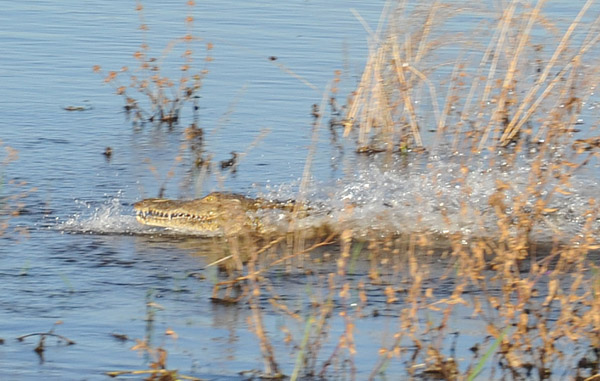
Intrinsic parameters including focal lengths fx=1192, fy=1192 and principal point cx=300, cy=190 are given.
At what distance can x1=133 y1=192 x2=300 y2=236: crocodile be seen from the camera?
8.22 metres

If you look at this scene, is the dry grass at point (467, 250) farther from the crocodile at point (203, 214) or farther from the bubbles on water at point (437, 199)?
the crocodile at point (203, 214)

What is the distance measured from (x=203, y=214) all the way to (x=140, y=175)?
74.7 inches

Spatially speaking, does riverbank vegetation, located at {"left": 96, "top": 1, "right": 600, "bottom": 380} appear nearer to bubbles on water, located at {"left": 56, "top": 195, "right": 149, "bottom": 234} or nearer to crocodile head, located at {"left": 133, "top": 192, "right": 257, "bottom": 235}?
crocodile head, located at {"left": 133, "top": 192, "right": 257, "bottom": 235}

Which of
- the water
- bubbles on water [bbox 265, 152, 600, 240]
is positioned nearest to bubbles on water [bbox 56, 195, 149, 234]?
the water

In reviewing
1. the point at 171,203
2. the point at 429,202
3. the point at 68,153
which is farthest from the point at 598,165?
the point at 68,153

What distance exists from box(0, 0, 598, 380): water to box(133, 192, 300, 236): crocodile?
0.12 meters

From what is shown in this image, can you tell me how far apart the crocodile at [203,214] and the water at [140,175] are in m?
0.12

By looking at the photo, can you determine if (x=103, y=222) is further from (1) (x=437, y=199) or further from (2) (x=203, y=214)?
(1) (x=437, y=199)

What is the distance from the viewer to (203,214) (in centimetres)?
823

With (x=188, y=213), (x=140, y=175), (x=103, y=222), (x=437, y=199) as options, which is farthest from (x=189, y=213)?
(x=140, y=175)

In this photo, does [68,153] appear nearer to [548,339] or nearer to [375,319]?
[375,319]

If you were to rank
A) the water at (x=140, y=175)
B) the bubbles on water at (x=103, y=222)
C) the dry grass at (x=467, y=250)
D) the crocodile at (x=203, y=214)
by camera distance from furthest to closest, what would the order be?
the bubbles on water at (x=103, y=222) → the crocodile at (x=203, y=214) → the water at (x=140, y=175) → the dry grass at (x=467, y=250)

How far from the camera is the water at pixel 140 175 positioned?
20.2ft

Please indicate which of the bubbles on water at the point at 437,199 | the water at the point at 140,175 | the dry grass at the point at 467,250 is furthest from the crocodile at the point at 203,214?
the bubbles on water at the point at 437,199
